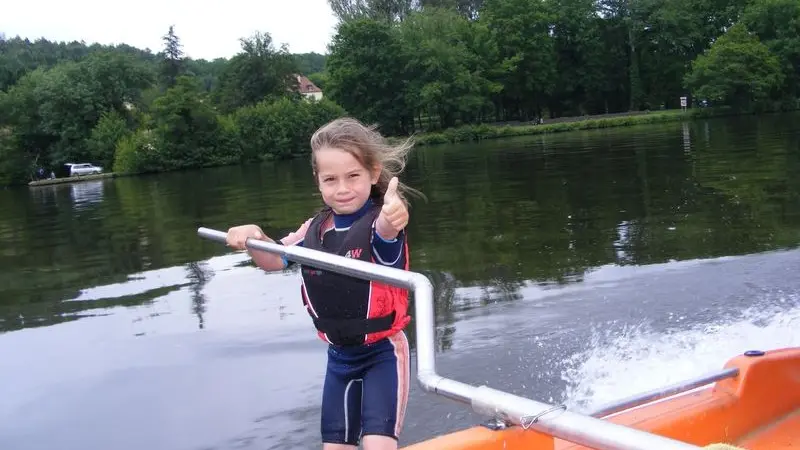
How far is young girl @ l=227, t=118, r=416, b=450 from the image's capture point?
248 centimetres

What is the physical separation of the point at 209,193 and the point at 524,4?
45.7m

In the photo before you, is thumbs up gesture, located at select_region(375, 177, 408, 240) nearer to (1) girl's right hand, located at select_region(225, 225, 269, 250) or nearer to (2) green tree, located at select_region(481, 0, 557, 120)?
(1) girl's right hand, located at select_region(225, 225, 269, 250)

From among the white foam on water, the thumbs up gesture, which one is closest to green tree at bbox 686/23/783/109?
the white foam on water

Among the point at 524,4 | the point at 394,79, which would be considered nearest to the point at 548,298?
the point at 394,79

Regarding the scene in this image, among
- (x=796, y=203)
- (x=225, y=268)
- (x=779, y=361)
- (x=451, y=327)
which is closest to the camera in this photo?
(x=779, y=361)

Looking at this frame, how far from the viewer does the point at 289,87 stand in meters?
67.1

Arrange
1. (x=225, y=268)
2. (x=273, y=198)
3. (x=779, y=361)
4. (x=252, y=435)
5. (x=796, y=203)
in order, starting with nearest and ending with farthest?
1. (x=779, y=361)
2. (x=252, y=435)
3. (x=225, y=268)
4. (x=796, y=203)
5. (x=273, y=198)

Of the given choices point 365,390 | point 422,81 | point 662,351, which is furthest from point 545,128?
point 365,390

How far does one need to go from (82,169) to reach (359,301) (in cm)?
5250

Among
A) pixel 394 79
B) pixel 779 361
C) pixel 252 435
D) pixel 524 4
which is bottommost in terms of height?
pixel 252 435

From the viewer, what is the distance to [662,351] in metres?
5.70

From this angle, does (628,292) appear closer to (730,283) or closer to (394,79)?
(730,283)

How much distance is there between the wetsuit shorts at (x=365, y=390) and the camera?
2496mm

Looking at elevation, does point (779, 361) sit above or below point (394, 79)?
below
